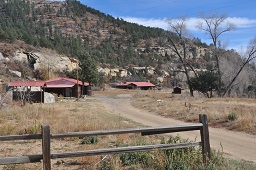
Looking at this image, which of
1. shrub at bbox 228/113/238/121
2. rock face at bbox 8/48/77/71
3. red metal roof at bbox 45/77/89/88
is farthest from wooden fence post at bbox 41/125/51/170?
rock face at bbox 8/48/77/71

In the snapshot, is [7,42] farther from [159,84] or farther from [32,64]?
[159,84]

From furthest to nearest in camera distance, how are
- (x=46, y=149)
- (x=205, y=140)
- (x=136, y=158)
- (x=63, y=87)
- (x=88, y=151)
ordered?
(x=63, y=87), (x=136, y=158), (x=205, y=140), (x=88, y=151), (x=46, y=149)

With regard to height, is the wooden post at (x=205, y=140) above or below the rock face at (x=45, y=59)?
A: below

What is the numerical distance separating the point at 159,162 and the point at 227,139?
22.4 feet

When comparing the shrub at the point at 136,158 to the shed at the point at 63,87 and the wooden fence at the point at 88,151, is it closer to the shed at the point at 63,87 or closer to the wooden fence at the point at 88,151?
the wooden fence at the point at 88,151

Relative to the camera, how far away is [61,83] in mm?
64375

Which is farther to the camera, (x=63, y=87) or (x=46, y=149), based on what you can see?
(x=63, y=87)

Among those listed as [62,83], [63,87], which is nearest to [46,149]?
[63,87]

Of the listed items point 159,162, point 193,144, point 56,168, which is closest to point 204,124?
point 193,144

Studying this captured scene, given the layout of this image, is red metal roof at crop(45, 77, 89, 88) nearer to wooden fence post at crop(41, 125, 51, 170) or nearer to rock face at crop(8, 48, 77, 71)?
rock face at crop(8, 48, 77, 71)

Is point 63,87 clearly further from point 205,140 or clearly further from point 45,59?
point 205,140

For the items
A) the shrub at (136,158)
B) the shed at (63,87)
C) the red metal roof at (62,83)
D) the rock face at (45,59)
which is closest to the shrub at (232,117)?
the shrub at (136,158)

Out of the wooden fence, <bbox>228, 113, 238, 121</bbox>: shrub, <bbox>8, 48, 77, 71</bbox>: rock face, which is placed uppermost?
<bbox>8, 48, 77, 71</bbox>: rock face

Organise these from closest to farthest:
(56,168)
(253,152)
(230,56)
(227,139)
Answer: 1. (56,168)
2. (253,152)
3. (227,139)
4. (230,56)
